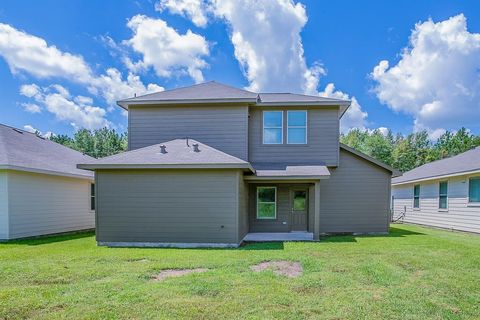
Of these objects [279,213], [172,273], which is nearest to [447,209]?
[279,213]

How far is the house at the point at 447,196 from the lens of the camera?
1230cm

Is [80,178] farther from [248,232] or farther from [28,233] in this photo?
[248,232]

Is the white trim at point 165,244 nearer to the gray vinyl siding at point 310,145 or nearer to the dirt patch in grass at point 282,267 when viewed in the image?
the dirt patch in grass at point 282,267

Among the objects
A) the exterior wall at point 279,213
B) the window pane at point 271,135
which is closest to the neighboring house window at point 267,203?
the exterior wall at point 279,213

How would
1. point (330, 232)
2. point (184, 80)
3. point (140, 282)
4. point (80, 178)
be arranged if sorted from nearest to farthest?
point (140, 282), point (330, 232), point (80, 178), point (184, 80)

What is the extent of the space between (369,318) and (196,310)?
7.63 feet

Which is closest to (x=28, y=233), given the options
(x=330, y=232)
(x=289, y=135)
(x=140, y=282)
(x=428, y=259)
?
(x=140, y=282)

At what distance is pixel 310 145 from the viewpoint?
12.0 m

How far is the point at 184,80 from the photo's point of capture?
1717 cm

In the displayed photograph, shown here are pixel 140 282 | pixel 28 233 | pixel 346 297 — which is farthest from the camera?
pixel 28 233

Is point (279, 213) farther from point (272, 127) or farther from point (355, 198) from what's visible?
point (272, 127)

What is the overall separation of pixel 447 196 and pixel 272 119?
9.50 m

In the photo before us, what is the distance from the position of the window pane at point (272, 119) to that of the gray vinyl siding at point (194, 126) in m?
0.92

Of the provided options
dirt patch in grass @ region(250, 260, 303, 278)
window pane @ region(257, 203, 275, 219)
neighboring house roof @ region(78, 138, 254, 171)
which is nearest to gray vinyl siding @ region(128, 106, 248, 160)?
neighboring house roof @ region(78, 138, 254, 171)
